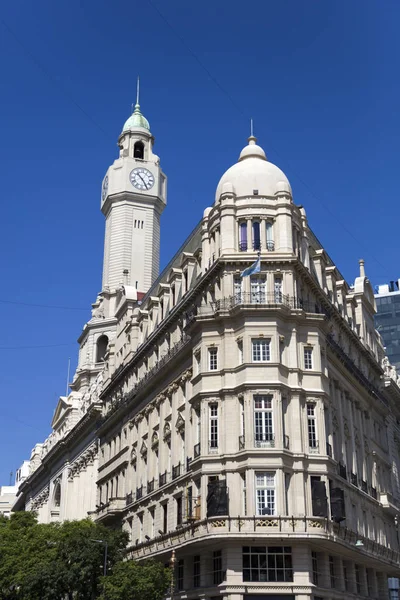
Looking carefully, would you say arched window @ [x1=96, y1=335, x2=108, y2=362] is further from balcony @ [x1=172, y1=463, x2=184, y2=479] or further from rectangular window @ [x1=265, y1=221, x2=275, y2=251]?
rectangular window @ [x1=265, y1=221, x2=275, y2=251]

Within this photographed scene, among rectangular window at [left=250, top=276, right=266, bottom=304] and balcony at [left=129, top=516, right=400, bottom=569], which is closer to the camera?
balcony at [left=129, top=516, right=400, bottom=569]

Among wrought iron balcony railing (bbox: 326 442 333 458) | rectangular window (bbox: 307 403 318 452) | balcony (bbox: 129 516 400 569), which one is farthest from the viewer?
wrought iron balcony railing (bbox: 326 442 333 458)

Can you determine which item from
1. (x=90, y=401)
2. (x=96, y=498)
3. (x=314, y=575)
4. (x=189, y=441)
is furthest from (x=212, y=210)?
(x=90, y=401)

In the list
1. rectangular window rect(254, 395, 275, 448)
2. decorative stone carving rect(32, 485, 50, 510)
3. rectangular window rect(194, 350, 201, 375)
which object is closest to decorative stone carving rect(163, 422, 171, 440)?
rectangular window rect(194, 350, 201, 375)

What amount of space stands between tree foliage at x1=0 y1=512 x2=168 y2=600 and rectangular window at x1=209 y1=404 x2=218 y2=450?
8664 mm

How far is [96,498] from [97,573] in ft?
104

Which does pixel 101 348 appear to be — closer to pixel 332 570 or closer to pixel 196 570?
pixel 196 570

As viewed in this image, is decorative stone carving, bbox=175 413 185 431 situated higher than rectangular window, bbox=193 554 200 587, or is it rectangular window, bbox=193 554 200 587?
decorative stone carving, bbox=175 413 185 431

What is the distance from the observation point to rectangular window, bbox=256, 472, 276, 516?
161 feet

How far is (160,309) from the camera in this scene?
72.6m

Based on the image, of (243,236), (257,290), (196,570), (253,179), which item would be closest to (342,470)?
(196,570)

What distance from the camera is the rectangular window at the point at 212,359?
55750 mm

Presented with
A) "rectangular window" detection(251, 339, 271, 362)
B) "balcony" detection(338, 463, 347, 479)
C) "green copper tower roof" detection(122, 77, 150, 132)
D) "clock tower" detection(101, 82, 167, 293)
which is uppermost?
"green copper tower roof" detection(122, 77, 150, 132)

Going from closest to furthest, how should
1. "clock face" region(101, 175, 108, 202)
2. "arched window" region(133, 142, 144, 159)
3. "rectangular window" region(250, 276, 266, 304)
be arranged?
"rectangular window" region(250, 276, 266, 304) → "clock face" region(101, 175, 108, 202) → "arched window" region(133, 142, 144, 159)
